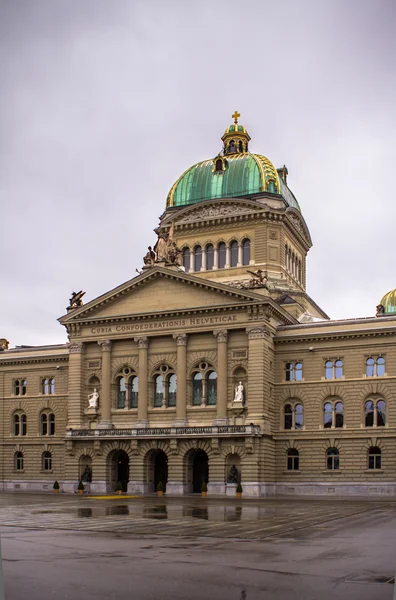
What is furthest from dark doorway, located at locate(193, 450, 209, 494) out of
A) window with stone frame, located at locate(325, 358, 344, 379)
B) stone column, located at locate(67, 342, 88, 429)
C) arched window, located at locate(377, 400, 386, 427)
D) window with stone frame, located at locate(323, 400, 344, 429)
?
arched window, located at locate(377, 400, 386, 427)

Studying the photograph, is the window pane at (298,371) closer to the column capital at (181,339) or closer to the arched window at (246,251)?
the column capital at (181,339)

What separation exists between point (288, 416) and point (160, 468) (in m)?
12.6

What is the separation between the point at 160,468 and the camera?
246 ft

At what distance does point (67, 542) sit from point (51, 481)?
5753cm

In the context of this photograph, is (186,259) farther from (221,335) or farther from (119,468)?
(119,468)

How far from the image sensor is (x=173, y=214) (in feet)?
298

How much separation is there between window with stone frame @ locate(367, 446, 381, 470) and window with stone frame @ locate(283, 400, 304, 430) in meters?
6.40

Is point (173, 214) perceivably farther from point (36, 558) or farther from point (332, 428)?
point (36, 558)

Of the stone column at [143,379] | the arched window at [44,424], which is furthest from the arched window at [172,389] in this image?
the arched window at [44,424]

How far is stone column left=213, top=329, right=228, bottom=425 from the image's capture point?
231 feet

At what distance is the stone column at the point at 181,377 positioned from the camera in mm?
72062

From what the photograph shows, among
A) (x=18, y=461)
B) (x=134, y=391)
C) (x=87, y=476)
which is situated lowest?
(x=87, y=476)

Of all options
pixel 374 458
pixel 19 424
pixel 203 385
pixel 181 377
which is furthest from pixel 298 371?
pixel 19 424

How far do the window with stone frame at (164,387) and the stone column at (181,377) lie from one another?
4.89ft
